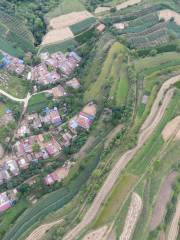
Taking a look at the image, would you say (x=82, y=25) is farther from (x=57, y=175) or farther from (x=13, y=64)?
(x=57, y=175)

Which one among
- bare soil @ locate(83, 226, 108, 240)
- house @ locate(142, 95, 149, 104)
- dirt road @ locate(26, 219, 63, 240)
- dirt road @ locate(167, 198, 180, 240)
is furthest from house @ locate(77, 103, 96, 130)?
dirt road @ locate(167, 198, 180, 240)

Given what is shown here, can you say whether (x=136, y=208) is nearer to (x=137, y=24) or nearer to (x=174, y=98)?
(x=174, y=98)

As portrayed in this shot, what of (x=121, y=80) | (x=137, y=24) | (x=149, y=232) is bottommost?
(x=149, y=232)

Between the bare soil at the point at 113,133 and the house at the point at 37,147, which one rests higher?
the bare soil at the point at 113,133

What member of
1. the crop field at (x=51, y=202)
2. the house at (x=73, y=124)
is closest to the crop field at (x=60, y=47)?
the house at (x=73, y=124)

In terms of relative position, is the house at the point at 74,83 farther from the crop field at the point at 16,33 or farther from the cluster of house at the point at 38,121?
the crop field at the point at 16,33

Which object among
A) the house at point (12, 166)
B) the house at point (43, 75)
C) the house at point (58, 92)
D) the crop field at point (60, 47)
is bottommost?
the house at point (12, 166)

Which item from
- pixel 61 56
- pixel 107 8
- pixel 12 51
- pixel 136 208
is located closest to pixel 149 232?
pixel 136 208

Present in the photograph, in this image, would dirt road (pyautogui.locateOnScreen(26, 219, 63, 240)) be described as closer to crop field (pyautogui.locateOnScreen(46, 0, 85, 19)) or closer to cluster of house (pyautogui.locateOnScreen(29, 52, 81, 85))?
cluster of house (pyautogui.locateOnScreen(29, 52, 81, 85))
